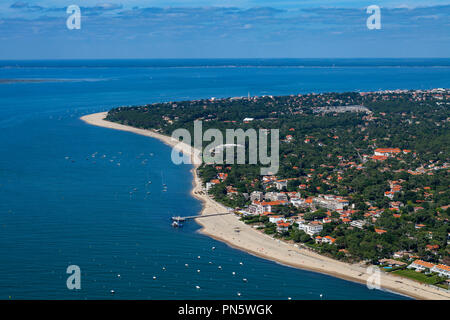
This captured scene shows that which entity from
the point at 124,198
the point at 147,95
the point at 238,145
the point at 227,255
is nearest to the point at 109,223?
the point at 124,198

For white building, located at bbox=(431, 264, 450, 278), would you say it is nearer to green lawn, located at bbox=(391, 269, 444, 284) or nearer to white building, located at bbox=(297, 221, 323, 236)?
green lawn, located at bbox=(391, 269, 444, 284)

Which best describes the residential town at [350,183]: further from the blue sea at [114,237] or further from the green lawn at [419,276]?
the blue sea at [114,237]

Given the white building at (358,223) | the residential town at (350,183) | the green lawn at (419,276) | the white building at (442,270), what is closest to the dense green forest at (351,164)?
the residential town at (350,183)

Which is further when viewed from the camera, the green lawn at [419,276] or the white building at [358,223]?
the white building at [358,223]

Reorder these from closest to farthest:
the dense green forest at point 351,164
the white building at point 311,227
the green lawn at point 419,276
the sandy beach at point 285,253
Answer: the sandy beach at point 285,253 → the green lawn at point 419,276 → the dense green forest at point 351,164 → the white building at point 311,227

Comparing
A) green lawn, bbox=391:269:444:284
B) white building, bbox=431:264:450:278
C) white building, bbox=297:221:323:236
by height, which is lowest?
green lawn, bbox=391:269:444:284

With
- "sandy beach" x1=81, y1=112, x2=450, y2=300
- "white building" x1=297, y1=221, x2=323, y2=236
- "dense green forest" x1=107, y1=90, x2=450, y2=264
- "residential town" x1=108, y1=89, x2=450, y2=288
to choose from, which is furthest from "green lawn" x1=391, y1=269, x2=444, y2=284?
"white building" x1=297, y1=221, x2=323, y2=236

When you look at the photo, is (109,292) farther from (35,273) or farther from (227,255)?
(227,255)
